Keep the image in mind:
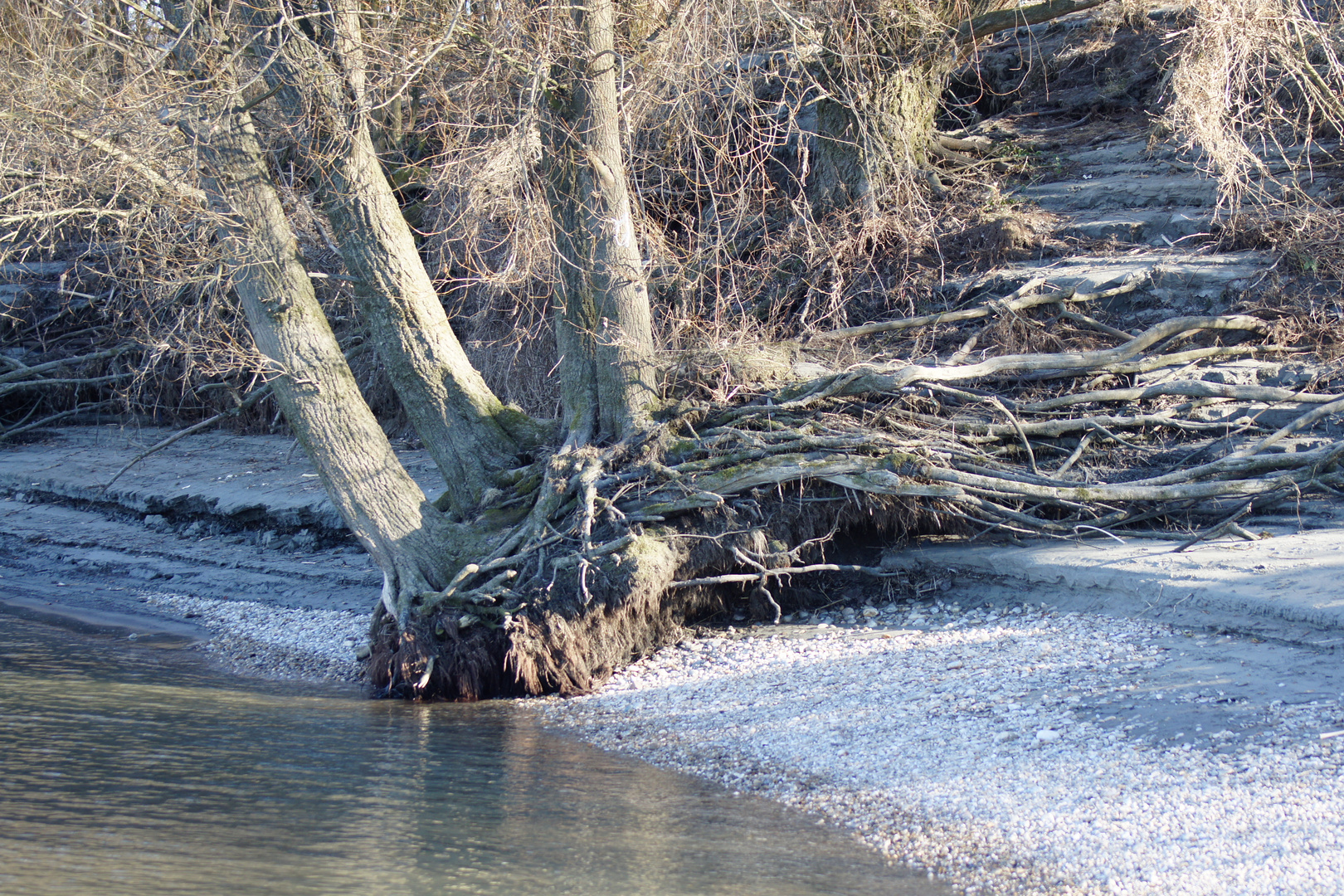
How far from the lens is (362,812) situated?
504cm

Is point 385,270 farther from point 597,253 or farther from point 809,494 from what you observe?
point 809,494

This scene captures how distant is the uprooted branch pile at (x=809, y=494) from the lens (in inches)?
273

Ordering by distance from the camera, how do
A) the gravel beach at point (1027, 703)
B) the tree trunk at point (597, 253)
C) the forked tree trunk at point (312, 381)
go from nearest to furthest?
the gravel beach at point (1027, 703)
the forked tree trunk at point (312, 381)
the tree trunk at point (597, 253)

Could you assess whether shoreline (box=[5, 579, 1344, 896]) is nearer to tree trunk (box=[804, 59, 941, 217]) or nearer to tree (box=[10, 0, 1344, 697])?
tree (box=[10, 0, 1344, 697])

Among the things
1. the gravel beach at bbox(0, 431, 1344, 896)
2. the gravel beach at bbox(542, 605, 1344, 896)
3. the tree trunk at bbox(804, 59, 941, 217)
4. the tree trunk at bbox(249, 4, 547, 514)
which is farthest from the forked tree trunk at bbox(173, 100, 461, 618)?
the tree trunk at bbox(804, 59, 941, 217)

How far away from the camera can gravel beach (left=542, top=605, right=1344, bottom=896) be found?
4141mm

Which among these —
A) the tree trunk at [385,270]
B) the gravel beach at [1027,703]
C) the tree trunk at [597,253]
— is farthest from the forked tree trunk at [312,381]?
the tree trunk at [597,253]

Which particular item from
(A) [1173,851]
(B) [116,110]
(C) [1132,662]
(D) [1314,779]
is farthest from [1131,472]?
(B) [116,110]

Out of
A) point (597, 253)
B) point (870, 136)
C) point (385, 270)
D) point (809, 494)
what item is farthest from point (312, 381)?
point (870, 136)

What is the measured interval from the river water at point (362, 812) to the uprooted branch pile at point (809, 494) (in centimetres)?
60

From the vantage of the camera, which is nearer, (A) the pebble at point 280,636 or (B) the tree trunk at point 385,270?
(B) the tree trunk at point 385,270

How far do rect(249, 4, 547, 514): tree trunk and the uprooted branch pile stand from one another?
455 millimetres

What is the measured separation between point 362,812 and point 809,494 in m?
3.76

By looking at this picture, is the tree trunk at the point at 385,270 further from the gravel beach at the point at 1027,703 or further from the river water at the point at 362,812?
the river water at the point at 362,812
